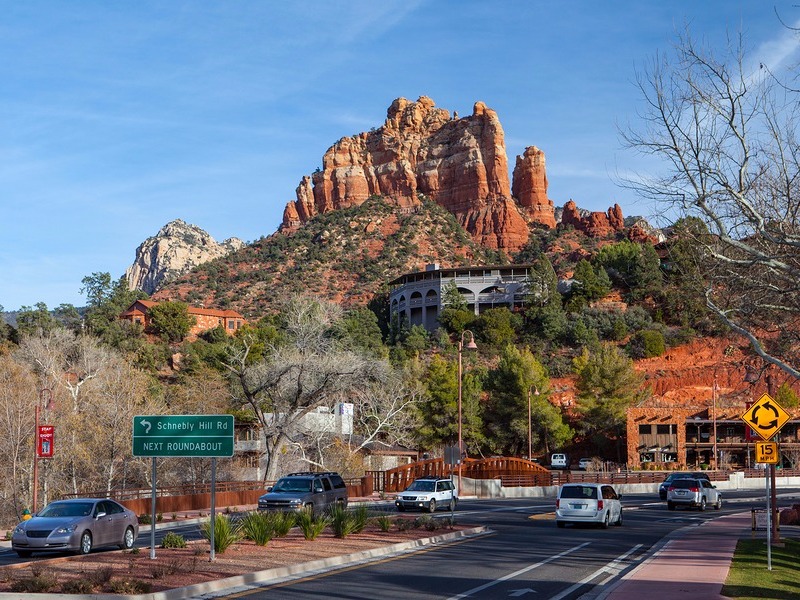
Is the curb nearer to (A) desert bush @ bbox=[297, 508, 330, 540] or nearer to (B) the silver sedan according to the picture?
(A) desert bush @ bbox=[297, 508, 330, 540]

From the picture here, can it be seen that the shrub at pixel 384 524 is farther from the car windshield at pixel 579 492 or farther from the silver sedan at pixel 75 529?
the car windshield at pixel 579 492

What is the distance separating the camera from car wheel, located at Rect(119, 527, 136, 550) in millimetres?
23922

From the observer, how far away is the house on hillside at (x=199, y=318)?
377ft

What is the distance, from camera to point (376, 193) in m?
178

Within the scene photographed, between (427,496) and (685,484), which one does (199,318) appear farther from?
(685,484)

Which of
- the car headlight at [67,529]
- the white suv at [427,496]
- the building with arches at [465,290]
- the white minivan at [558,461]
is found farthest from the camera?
Result: the building with arches at [465,290]

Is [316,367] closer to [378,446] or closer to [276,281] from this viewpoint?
[378,446]

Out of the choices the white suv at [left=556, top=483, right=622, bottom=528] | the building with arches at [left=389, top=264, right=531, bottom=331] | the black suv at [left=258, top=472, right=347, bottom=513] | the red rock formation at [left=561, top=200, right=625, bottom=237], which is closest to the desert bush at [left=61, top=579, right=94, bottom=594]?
the black suv at [left=258, top=472, right=347, bottom=513]

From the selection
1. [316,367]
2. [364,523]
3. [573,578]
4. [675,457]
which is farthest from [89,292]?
[573,578]

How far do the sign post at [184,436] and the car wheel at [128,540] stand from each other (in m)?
4.53

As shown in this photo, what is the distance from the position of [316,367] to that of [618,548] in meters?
23.3

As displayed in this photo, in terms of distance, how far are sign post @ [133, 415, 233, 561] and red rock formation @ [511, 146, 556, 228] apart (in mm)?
163329

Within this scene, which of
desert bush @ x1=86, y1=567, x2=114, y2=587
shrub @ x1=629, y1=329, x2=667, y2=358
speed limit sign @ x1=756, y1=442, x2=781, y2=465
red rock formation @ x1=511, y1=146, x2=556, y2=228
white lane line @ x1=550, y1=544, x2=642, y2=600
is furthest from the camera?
red rock formation @ x1=511, y1=146, x2=556, y2=228

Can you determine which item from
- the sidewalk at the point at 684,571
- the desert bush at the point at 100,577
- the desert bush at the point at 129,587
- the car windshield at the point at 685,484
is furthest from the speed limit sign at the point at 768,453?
the car windshield at the point at 685,484
